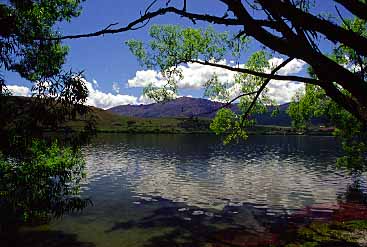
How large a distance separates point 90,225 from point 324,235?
67.8ft

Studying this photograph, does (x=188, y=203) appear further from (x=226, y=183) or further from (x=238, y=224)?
(x=226, y=183)

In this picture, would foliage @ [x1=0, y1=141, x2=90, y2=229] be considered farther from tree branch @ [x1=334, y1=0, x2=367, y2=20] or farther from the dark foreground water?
tree branch @ [x1=334, y1=0, x2=367, y2=20]

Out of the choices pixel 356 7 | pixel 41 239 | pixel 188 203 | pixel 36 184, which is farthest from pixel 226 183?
pixel 356 7

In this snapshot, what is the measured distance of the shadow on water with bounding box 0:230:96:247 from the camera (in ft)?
93.0

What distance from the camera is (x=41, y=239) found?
97.0 feet

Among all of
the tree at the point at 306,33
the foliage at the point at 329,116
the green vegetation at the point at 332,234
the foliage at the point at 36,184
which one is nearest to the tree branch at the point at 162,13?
the tree at the point at 306,33

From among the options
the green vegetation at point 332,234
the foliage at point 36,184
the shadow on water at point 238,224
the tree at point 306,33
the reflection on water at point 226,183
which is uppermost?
the tree at point 306,33

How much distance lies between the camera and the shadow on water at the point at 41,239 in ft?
93.0

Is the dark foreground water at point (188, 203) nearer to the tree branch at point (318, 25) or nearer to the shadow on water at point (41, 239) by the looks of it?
the shadow on water at point (41, 239)

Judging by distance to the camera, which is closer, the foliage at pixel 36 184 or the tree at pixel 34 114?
the tree at pixel 34 114

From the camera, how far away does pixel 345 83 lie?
18.9 feet

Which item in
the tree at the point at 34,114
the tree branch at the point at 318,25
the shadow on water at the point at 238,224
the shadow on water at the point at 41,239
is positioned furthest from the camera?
the shadow on water at the point at 238,224

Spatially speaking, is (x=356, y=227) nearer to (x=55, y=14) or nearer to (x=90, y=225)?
(x=90, y=225)

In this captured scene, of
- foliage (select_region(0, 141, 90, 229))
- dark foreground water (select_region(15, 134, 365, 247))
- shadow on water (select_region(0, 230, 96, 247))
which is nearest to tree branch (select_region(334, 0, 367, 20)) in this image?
foliage (select_region(0, 141, 90, 229))
